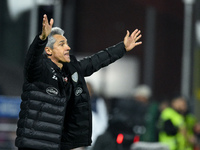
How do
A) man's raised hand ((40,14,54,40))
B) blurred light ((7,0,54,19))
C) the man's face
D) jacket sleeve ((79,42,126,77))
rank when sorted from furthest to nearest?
blurred light ((7,0,54,19)), jacket sleeve ((79,42,126,77)), the man's face, man's raised hand ((40,14,54,40))

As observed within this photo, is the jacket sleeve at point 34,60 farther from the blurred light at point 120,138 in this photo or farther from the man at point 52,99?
the blurred light at point 120,138

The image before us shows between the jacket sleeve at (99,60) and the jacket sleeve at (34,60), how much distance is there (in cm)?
63

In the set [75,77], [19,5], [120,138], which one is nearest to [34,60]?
[75,77]

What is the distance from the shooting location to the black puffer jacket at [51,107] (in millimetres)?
5297

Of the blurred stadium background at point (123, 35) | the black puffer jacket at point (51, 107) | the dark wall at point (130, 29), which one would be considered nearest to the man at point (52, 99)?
the black puffer jacket at point (51, 107)

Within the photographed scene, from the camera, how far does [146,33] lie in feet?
67.6

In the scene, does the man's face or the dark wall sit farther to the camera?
the dark wall

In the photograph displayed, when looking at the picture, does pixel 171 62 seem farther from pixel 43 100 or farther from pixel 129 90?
pixel 43 100

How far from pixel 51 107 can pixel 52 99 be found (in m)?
0.06

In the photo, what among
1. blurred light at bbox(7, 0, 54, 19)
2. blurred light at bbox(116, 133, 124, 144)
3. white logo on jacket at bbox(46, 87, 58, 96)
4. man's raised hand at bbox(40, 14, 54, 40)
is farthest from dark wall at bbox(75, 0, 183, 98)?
man's raised hand at bbox(40, 14, 54, 40)

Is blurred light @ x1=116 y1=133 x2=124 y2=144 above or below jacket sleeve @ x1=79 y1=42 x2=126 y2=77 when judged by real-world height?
below

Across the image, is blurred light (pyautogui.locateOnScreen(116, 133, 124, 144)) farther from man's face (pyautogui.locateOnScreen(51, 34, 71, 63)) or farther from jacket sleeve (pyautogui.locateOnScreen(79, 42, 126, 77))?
man's face (pyautogui.locateOnScreen(51, 34, 71, 63))

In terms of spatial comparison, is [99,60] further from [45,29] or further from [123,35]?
[123,35]

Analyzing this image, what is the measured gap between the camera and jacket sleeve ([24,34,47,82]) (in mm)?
5227
